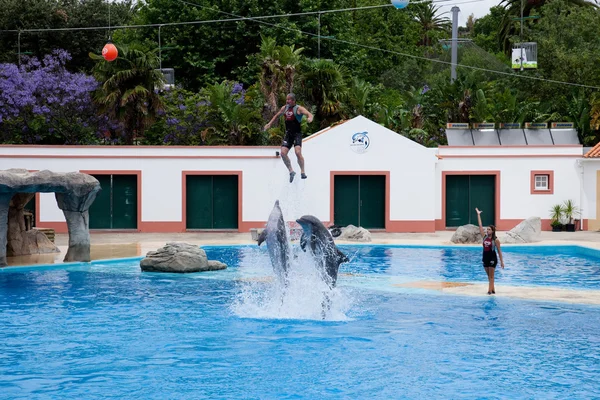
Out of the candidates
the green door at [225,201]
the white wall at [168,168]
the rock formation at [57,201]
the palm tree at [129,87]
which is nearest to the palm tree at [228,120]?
the palm tree at [129,87]

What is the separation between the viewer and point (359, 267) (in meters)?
22.8

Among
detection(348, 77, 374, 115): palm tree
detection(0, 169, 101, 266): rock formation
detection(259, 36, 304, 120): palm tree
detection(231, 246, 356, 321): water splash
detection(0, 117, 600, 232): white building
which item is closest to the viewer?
detection(231, 246, 356, 321): water splash

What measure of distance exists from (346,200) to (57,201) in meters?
13.1

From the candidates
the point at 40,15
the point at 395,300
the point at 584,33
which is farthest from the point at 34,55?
the point at 395,300

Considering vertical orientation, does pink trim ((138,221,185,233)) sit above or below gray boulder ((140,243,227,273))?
above

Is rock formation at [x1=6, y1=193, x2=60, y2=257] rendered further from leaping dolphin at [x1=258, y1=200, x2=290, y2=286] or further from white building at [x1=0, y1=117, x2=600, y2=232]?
leaping dolphin at [x1=258, y1=200, x2=290, y2=286]

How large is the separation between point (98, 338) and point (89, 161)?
61.9ft

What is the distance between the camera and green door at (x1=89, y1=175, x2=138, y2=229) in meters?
32.1

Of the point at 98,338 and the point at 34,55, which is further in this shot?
the point at 34,55

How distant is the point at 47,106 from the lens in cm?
3991

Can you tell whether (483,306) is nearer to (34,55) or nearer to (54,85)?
(54,85)

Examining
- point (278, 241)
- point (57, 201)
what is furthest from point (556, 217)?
point (278, 241)

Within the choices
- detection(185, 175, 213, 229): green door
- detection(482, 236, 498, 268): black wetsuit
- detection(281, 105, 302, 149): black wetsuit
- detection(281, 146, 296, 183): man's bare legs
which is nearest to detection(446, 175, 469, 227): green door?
detection(185, 175, 213, 229): green door

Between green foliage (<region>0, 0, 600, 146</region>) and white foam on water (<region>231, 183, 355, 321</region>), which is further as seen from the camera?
green foliage (<region>0, 0, 600, 146</region>)
